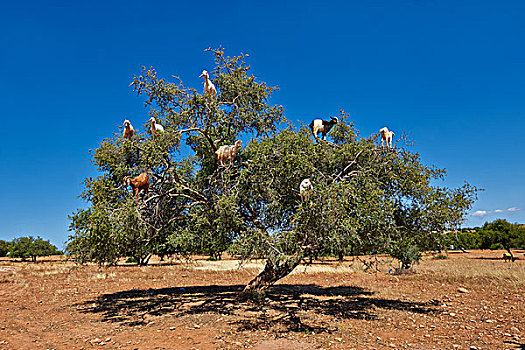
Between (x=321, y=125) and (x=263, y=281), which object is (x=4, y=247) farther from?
(x=321, y=125)

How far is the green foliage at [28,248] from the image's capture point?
62.0 meters

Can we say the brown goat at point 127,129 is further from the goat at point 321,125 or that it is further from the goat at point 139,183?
the goat at point 321,125

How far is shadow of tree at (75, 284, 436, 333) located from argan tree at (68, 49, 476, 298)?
61.1 inches

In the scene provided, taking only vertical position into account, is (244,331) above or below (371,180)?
below

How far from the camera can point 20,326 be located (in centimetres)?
1073

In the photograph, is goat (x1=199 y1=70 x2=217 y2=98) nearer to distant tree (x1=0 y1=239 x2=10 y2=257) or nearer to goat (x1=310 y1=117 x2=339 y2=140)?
goat (x1=310 y1=117 x2=339 y2=140)

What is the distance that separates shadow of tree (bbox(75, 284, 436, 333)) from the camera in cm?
1102

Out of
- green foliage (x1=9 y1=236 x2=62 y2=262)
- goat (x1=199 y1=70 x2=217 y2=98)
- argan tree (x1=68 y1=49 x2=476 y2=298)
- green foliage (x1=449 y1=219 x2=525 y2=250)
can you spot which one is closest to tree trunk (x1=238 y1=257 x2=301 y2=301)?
argan tree (x1=68 y1=49 x2=476 y2=298)

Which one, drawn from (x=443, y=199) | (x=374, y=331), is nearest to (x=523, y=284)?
(x=443, y=199)

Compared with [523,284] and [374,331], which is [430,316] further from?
[523,284]

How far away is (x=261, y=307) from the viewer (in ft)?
42.7

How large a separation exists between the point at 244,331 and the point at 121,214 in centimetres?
516

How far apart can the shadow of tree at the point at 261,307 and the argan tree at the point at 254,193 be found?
5.10ft

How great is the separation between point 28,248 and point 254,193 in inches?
2660
